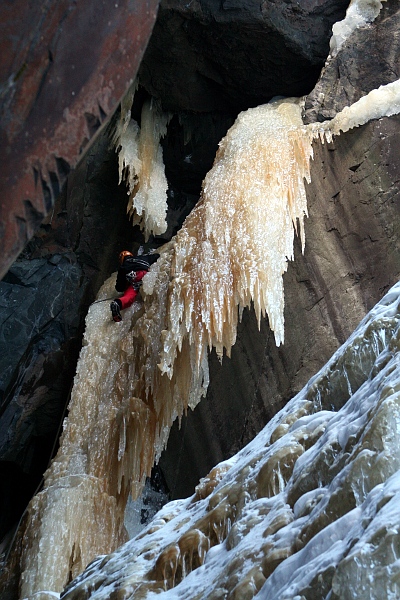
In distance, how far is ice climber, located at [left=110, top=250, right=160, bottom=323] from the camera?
7.23 m

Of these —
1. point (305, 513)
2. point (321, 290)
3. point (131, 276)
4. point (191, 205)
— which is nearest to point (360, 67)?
point (321, 290)

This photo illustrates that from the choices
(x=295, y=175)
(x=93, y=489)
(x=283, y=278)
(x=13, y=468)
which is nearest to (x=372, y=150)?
(x=295, y=175)

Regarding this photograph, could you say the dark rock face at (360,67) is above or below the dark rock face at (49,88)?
above

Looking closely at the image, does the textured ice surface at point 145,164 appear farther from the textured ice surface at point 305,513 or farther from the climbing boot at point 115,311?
A: the textured ice surface at point 305,513

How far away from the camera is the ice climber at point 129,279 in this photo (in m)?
7.23

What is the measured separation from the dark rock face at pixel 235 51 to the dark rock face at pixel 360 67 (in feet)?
1.94

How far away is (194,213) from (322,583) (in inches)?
214

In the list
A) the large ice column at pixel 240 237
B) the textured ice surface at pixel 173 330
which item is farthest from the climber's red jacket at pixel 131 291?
the large ice column at pixel 240 237

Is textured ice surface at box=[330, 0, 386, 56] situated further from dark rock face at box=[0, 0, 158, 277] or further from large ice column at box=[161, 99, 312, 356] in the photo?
dark rock face at box=[0, 0, 158, 277]

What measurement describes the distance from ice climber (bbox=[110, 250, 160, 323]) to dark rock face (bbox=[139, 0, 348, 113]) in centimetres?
215

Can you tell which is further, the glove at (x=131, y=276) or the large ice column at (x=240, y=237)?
the glove at (x=131, y=276)

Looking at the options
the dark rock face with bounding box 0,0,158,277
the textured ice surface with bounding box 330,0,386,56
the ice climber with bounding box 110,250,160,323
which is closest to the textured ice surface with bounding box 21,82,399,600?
the ice climber with bounding box 110,250,160,323

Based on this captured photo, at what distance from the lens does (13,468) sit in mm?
8117

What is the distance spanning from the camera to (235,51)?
829 centimetres
